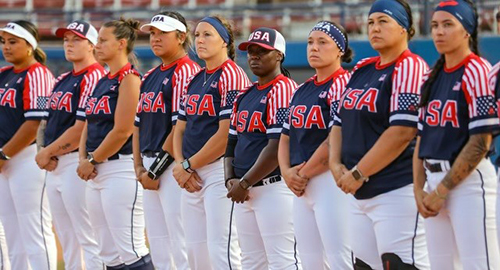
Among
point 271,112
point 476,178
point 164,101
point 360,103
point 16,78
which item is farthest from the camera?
point 16,78

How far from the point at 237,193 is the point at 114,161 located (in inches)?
60.1

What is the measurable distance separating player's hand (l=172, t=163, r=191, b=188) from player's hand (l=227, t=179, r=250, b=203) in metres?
0.47

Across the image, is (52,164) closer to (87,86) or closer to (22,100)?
(87,86)

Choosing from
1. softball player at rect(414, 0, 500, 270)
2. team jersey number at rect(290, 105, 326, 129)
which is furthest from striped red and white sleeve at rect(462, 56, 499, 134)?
team jersey number at rect(290, 105, 326, 129)

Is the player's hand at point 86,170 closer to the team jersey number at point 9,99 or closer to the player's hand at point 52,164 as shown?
the player's hand at point 52,164

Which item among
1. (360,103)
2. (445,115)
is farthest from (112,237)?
(445,115)

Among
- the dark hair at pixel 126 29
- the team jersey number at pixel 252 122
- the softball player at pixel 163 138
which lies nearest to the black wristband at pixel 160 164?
the softball player at pixel 163 138

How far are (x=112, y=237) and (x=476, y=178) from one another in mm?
3345

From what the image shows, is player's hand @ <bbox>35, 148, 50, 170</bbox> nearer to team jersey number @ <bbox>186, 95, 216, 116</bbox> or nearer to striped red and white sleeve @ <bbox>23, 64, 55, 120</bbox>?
striped red and white sleeve @ <bbox>23, 64, 55, 120</bbox>

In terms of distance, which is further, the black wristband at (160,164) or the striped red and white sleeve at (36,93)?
the striped red and white sleeve at (36,93)

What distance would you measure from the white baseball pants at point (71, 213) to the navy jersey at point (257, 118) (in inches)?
69.7

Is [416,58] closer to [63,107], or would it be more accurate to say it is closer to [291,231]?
[291,231]

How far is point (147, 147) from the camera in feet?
22.7

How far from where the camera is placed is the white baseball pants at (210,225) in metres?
6.46
